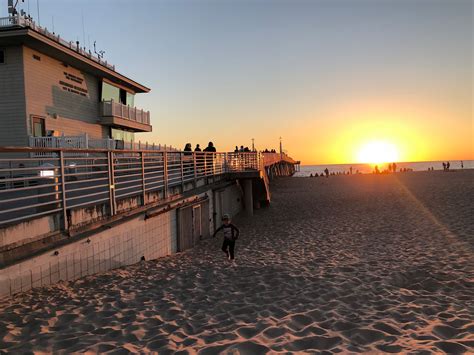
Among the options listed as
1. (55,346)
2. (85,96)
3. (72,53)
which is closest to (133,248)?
(55,346)

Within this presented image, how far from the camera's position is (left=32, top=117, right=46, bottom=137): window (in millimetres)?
17016

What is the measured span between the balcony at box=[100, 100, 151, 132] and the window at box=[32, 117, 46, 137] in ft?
18.0

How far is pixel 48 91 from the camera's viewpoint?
18.0m

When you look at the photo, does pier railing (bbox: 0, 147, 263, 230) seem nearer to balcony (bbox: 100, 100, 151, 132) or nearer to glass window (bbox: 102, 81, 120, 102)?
balcony (bbox: 100, 100, 151, 132)

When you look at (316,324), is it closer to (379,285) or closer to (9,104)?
(379,285)

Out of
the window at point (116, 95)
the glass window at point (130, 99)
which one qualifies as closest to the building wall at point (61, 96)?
the window at point (116, 95)

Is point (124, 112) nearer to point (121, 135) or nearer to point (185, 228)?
point (121, 135)

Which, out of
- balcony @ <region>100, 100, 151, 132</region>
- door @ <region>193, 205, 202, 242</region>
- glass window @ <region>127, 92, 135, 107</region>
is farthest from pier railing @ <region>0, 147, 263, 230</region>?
glass window @ <region>127, 92, 135, 107</region>

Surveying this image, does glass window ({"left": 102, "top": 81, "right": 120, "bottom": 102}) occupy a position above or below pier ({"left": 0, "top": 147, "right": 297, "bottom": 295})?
above

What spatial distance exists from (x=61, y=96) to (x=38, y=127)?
256cm

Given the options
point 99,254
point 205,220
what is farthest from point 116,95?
point 99,254

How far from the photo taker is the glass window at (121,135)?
25016 mm

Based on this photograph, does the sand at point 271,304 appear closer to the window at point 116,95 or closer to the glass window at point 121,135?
the glass window at point 121,135

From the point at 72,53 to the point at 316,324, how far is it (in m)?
18.9
